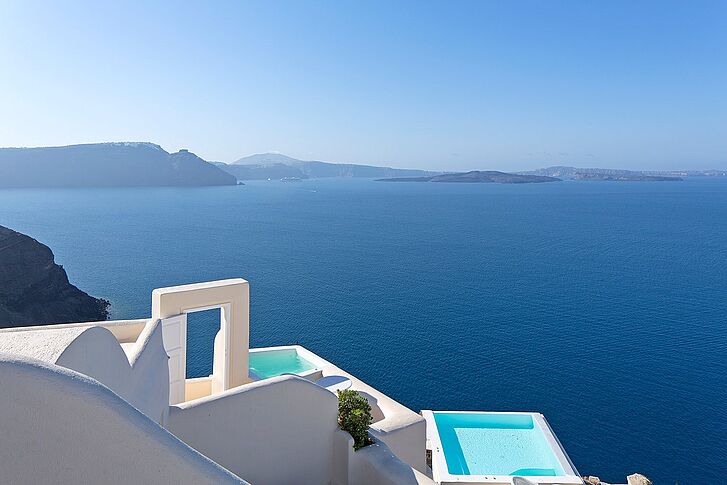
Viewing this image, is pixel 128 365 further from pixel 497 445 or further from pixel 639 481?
pixel 639 481

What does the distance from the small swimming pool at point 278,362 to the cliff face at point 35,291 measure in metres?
27.2

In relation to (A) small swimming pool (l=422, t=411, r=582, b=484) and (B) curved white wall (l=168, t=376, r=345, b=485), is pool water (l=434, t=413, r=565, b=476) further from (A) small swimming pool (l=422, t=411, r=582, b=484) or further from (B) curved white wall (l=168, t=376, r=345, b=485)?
(B) curved white wall (l=168, t=376, r=345, b=485)

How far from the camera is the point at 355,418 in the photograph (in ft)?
26.0

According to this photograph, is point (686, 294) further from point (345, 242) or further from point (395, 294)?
point (345, 242)

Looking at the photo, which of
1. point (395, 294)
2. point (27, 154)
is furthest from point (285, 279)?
point (27, 154)

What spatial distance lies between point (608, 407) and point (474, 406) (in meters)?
6.40

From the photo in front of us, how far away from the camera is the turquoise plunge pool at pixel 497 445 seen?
13852mm

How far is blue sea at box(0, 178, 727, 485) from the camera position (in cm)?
2134

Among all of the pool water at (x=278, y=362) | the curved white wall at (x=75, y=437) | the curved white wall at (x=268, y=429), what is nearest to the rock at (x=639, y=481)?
the pool water at (x=278, y=362)

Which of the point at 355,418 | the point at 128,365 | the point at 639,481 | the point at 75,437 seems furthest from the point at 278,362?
the point at 75,437

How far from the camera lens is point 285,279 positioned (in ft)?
141

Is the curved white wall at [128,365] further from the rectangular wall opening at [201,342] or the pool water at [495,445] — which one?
the rectangular wall opening at [201,342]

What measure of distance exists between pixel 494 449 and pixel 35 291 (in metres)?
37.9

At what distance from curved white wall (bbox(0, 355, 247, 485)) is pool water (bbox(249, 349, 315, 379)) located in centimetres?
1098
